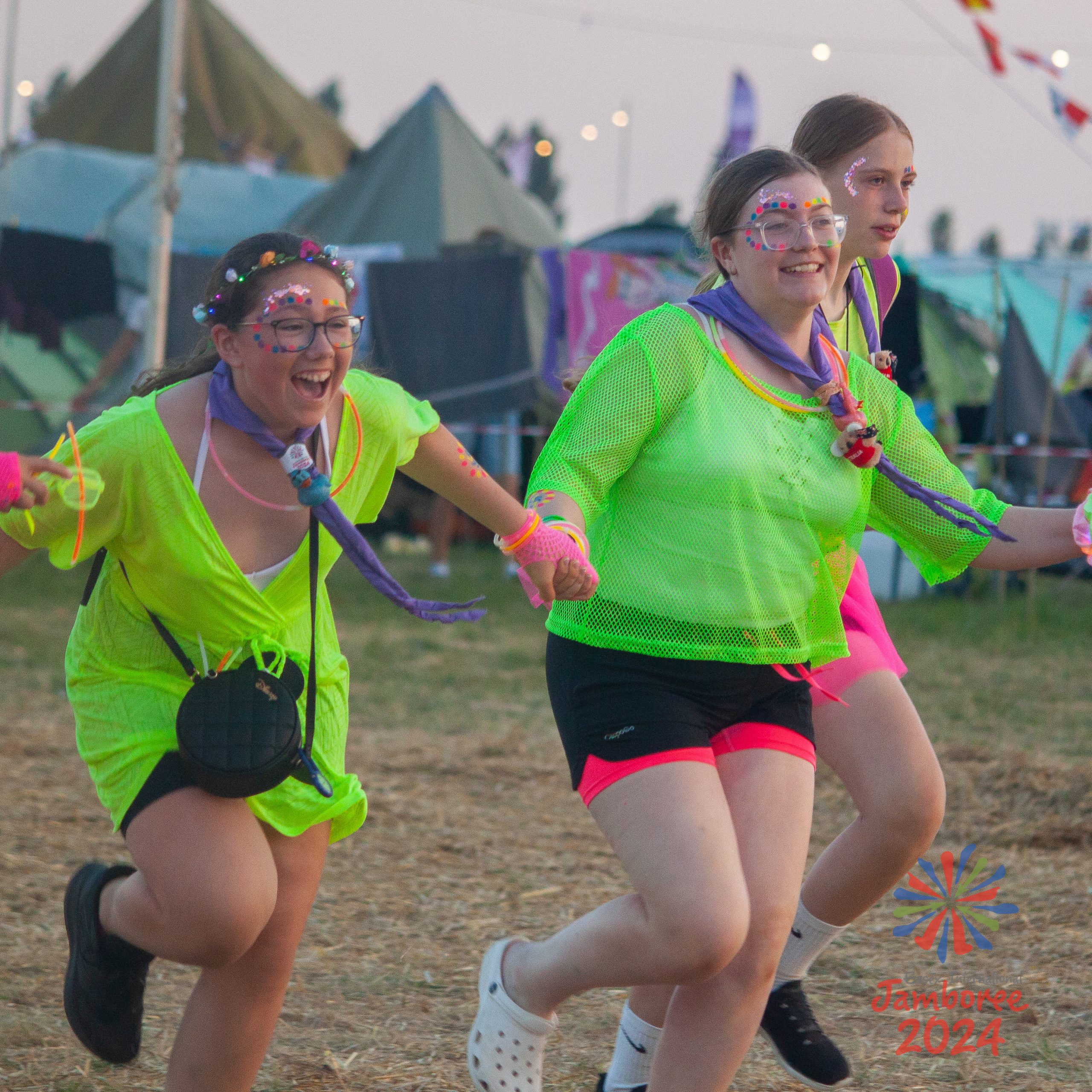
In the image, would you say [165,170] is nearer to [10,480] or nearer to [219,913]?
[10,480]

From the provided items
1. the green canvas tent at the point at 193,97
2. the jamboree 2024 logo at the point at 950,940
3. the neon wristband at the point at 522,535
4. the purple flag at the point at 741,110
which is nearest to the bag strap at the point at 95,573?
the neon wristband at the point at 522,535

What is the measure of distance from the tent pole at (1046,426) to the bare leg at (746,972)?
290 inches

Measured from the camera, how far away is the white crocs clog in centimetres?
257

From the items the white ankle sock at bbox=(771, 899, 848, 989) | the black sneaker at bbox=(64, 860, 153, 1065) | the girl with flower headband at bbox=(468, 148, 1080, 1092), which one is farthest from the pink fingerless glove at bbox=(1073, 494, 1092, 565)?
the black sneaker at bbox=(64, 860, 153, 1065)

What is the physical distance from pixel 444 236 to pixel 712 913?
10.8m

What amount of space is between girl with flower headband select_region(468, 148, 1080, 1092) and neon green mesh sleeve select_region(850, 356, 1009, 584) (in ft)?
0.31

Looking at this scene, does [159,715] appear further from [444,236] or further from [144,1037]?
[444,236]

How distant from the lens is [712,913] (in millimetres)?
2227

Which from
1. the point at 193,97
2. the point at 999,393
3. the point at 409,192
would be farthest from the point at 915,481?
the point at 193,97

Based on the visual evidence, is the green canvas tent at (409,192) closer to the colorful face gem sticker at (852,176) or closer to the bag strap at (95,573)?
the colorful face gem sticker at (852,176)

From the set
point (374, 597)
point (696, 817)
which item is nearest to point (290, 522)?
point (696, 817)

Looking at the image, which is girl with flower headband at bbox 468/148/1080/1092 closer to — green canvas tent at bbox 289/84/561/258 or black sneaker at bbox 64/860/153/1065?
black sneaker at bbox 64/860/153/1065

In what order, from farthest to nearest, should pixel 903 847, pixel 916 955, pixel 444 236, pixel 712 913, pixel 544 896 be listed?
1. pixel 444 236
2. pixel 544 896
3. pixel 916 955
4. pixel 903 847
5. pixel 712 913

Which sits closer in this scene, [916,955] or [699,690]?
[699,690]
